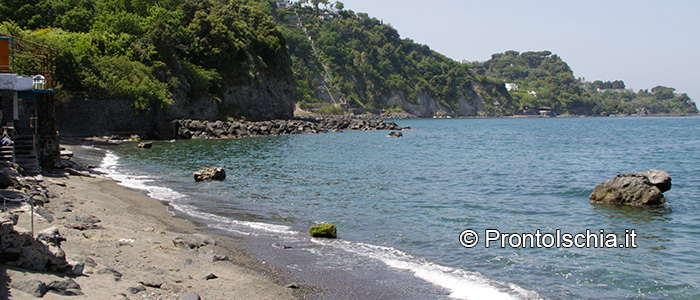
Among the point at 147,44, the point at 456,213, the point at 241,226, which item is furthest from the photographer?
the point at 147,44

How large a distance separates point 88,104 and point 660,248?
46.5 meters

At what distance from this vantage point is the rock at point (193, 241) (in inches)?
451

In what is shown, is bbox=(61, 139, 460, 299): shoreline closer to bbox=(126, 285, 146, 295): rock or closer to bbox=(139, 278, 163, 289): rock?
bbox=(139, 278, 163, 289): rock

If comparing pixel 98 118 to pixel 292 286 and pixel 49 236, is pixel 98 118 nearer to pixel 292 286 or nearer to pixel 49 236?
pixel 49 236

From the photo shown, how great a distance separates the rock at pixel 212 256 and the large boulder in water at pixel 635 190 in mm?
14452

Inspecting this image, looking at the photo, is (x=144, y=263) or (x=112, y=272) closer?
(x=112, y=272)

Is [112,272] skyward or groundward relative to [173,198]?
skyward

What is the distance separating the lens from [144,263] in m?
9.62

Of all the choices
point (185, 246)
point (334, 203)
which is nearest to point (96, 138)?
point (334, 203)

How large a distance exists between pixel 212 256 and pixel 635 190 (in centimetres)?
1508

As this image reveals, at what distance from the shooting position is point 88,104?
47156 mm

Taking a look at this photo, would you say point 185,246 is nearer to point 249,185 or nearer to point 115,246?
point 115,246

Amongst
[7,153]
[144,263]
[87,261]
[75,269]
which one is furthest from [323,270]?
[7,153]

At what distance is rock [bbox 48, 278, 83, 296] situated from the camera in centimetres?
703
